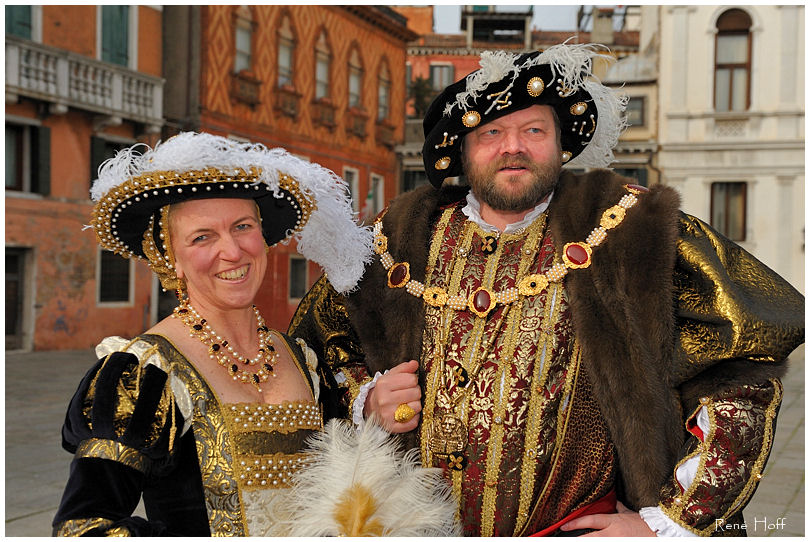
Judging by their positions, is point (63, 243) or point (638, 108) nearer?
point (63, 243)

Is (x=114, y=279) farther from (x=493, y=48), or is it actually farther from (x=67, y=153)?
(x=493, y=48)

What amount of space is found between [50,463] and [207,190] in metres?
4.79

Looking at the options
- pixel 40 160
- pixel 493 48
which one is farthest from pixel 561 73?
pixel 493 48

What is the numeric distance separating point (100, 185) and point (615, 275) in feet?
4.63

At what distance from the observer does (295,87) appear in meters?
18.2

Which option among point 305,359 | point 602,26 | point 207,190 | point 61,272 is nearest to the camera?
point 207,190

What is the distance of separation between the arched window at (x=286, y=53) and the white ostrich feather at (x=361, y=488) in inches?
652

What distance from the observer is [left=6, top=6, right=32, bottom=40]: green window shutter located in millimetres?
12553

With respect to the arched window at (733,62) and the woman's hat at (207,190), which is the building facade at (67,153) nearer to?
the woman's hat at (207,190)

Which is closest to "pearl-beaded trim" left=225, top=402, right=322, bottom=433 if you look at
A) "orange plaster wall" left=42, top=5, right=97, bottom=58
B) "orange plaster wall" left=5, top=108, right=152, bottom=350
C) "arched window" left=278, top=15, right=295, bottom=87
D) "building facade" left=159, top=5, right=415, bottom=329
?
"building facade" left=159, top=5, right=415, bottom=329

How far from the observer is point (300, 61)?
18266 millimetres

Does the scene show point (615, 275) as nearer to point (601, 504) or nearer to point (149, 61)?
point (601, 504)

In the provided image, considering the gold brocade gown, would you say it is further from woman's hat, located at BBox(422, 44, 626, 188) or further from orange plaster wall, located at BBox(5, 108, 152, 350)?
orange plaster wall, located at BBox(5, 108, 152, 350)

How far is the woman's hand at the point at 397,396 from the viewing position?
2.33 m
